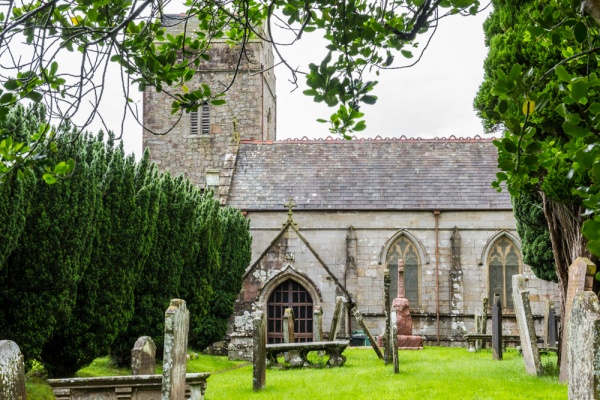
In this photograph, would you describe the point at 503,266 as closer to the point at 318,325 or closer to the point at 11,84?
the point at 318,325

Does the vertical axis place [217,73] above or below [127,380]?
above

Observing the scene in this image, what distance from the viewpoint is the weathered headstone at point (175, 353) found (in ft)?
29.8

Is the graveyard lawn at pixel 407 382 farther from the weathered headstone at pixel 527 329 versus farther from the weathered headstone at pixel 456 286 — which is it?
the weathered headstone at pixel 456 286

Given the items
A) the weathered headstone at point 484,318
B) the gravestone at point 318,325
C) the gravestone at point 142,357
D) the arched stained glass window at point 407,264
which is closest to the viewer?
the gravestone at point 142,357

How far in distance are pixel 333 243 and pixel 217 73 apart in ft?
36.7

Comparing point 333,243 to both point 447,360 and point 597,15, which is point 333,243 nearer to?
point 447,360

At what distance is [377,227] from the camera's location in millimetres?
29531

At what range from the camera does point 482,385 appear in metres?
12.0

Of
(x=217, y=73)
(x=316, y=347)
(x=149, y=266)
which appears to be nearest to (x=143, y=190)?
(x=149, y=266)

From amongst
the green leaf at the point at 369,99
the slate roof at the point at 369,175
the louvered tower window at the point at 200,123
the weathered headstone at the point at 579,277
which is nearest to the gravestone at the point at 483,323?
the slate roof at the point at 369,175

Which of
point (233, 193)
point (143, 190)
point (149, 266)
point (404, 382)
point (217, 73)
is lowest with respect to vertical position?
point (404, 382)

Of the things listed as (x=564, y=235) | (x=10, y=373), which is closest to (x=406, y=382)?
(x=564, y=235)

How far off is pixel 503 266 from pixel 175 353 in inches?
861

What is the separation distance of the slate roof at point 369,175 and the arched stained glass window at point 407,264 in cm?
144
